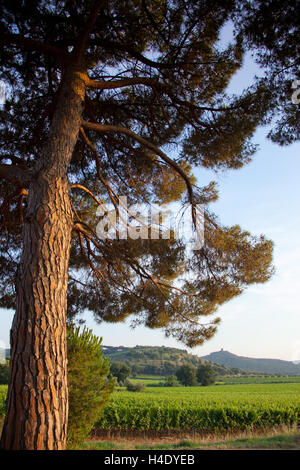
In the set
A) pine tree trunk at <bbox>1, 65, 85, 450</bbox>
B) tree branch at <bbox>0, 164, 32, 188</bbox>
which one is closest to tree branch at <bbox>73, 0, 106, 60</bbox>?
pine tree trunk at <bbox>1, 65, 85, 450</bbox>

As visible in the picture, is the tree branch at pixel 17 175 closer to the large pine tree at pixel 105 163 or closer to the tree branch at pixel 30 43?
the large pine tree at pixel 105 163

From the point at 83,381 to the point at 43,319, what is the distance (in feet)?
8.57

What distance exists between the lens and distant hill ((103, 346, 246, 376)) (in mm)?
54013

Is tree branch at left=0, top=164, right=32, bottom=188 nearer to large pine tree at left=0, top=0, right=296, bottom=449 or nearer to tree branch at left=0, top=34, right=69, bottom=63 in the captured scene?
large pine tree at left=0, top=0, right=296, bottom=449

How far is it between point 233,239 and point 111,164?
A: 2.75 meters

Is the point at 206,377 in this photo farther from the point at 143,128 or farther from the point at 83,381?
the point at 143,128

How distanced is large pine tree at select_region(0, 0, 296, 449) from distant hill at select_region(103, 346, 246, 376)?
4926cm

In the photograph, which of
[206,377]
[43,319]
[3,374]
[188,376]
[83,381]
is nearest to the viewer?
[43,319]

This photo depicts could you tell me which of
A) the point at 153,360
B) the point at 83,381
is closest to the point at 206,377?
the point at 153,360

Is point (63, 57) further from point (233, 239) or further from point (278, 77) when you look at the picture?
point (233, 239)

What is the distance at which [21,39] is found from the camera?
3.93 m

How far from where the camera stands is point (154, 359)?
5997 centimetres

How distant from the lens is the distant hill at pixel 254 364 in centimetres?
7725

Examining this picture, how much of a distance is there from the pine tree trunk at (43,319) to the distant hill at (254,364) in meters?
81.8
